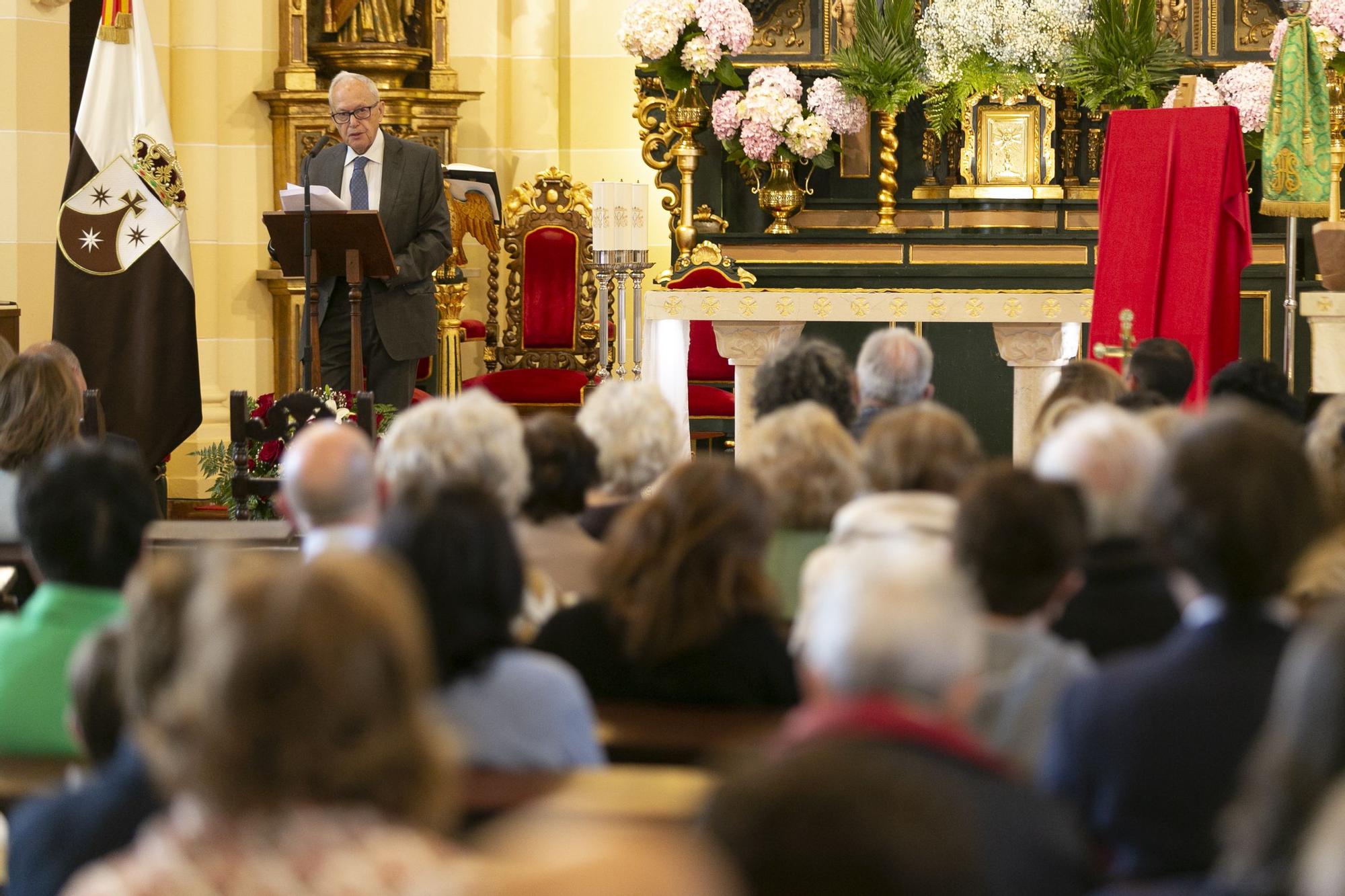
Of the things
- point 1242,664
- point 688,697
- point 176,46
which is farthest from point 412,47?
point 1242,664

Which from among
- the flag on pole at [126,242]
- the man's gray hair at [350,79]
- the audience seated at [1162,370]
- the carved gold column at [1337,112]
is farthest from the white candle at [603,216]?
the carved gold column at [1337,112]

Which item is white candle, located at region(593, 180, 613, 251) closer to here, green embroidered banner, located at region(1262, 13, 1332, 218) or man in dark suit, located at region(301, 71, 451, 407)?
man in dark suit, located at region(301, 71, 451, 407)

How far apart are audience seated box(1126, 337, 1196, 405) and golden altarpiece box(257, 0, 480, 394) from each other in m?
4.99

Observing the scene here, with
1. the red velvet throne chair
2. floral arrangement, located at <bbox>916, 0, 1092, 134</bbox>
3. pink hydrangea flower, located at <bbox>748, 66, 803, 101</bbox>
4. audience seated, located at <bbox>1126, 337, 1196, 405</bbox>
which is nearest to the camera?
audience seated, located at <bbox>1126, 337, 1196, 405</bbox>

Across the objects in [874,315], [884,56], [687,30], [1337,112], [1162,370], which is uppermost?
[687,30]

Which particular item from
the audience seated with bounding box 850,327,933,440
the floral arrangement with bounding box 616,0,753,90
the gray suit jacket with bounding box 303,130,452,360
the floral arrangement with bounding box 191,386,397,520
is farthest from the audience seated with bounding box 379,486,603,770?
the floral arrangement with bounding box 616,0,753,90

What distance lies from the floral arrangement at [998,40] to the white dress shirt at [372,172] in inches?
123

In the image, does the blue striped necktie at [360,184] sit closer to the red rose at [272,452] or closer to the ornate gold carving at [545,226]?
the red rose at [272,452]

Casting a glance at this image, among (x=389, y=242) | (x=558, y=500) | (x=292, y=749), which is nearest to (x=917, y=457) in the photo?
(x=558, y=500)

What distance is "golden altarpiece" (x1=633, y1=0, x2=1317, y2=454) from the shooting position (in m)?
8.90

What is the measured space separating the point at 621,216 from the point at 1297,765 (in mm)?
6602

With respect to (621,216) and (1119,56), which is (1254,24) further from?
(621,216)

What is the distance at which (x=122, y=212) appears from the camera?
7688 millimetres

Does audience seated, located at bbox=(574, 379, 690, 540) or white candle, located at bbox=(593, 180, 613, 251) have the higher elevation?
white candle, located at bbox=(593, 180, 613, 251)
